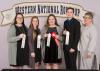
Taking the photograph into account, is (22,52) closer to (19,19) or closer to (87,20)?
(19,19)

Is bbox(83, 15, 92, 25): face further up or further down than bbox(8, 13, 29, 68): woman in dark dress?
further up

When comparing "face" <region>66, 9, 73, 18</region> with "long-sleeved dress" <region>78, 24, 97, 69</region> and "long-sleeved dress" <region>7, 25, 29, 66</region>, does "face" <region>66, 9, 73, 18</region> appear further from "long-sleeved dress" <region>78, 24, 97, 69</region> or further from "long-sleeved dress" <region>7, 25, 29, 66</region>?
"long-sleeved dress" <region>7, 25, 29, 66</region>

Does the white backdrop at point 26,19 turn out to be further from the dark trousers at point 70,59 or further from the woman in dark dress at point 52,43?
the dark trousers at point 70,59

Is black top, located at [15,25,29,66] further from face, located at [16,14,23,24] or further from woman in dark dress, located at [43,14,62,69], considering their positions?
woman in dark dress, located at [43,14,62,69]

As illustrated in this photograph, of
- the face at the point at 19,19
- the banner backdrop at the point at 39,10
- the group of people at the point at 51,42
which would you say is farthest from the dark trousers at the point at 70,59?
the face at the point at 19,19

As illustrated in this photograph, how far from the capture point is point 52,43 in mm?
1892

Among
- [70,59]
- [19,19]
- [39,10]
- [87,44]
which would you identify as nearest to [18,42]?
[19,19]

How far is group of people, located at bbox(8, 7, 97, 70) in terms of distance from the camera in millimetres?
1888

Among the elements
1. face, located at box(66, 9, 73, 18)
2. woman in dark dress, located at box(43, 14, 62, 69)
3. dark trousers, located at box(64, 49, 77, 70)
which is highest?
face, located at box(66, 9, 73, 18)

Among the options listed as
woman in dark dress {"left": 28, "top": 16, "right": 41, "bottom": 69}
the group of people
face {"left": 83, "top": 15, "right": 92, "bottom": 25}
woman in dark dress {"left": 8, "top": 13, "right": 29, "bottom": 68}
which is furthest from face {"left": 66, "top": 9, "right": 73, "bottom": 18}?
woman in dark dress {"left": 8, "top": 13, "right": 29, "bottom": 68}

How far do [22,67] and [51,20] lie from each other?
17.4 inches

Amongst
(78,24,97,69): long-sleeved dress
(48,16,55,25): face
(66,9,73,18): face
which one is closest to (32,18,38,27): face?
(48,16,55,25): face

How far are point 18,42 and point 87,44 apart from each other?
0.54m

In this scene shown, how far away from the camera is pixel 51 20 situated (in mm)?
1889
